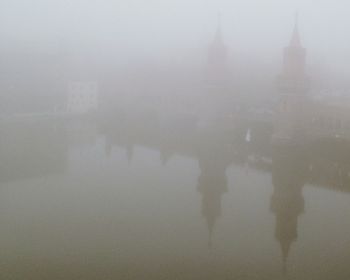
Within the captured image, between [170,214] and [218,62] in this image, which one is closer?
[170,214]

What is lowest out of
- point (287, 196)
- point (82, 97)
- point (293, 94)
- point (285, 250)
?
point (285, 250)

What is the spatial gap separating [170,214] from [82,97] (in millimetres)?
10545

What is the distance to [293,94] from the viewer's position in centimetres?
1074

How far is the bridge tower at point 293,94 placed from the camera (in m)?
10.6

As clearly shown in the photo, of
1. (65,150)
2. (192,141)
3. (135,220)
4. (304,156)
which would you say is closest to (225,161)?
(304,156)

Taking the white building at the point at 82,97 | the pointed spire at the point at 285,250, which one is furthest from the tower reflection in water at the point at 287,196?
the white building at the point at 82,97

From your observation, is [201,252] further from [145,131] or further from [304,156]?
[145,131]

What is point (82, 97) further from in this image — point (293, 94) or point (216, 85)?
point (293, 94)

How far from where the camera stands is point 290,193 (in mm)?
6883

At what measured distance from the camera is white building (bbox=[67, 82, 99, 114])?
1533 centimetres

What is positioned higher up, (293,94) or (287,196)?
(293,94)

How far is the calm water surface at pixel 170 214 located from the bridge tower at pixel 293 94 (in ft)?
4.43

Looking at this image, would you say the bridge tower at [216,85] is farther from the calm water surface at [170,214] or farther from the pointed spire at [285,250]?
the pointed spire at [285,250]

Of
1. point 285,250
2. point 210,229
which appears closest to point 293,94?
point 210,229
